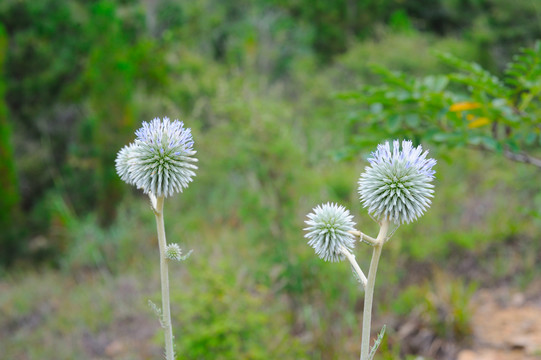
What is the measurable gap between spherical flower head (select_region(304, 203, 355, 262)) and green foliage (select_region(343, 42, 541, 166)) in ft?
4.54

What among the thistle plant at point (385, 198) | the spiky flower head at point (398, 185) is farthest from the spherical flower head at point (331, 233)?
the spiky flower head at point (398, 185)

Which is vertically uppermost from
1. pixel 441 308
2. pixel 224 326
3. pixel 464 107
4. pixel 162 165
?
pixel 464 107

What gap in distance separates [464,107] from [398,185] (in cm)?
141

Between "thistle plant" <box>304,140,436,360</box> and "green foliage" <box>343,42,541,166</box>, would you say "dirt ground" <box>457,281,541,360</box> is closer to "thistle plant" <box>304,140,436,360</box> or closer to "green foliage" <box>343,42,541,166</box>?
"green foliage" <box>343,42,541,166</box>

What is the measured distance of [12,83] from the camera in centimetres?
1116

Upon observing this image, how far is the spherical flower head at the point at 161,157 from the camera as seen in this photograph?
1577 mm

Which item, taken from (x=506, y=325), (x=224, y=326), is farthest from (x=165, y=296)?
A: (x=506, y=325)

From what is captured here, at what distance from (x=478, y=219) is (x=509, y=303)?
1.66m

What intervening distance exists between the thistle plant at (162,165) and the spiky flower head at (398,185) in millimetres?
593

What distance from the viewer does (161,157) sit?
1636 millimetres

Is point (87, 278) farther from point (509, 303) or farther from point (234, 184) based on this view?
point (509, 303)

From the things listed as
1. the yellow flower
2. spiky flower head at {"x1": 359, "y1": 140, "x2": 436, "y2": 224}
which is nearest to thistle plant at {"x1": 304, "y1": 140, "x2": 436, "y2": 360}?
spiky flower head at {"x1": 359, "y1": 140, "x2": 436, "y2": 224}

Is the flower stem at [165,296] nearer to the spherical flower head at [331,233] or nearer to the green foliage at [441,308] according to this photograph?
the spherical flower head at [331,233]

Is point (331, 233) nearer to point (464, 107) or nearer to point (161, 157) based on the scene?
point (161, 157)
